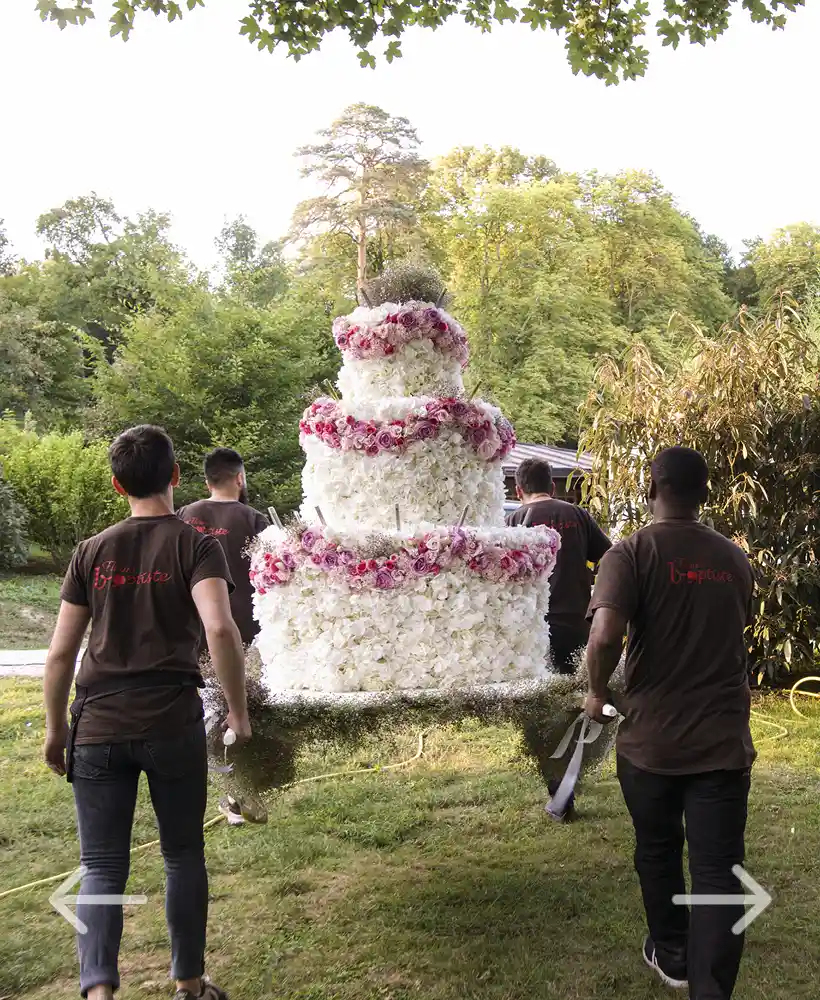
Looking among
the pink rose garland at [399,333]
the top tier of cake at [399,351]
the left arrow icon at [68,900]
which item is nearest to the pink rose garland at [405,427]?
the top tier of cake at [399,351]

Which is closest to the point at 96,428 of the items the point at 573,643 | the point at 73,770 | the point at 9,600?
the point at 9,600

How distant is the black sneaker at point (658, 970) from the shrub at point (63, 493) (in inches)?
625

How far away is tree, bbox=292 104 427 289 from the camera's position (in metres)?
32.6

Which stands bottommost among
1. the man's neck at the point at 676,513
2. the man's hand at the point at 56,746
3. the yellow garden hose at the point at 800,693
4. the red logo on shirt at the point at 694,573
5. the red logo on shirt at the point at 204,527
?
the yellow garden hose at the point at 800,693

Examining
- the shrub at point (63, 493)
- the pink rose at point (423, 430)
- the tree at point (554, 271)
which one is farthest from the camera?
the tree at point (554, 271)

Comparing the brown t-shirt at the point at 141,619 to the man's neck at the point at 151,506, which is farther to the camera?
the man's neck at the point at 151,506

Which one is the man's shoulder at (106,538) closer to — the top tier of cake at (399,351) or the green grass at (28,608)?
the top tier of cake at (399,351)

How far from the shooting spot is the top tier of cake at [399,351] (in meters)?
4.77

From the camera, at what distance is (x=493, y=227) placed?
33781mm

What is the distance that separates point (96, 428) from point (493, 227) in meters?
16.8

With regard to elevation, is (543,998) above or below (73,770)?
below

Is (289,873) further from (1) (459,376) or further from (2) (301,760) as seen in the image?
(1) (459,376)

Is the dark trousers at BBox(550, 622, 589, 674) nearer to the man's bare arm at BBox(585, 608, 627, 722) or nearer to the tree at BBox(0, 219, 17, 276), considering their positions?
the man's bare arm at BBox(585, 608, 627, 722)

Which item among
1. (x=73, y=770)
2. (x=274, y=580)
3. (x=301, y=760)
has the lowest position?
(x=301, y=760)
